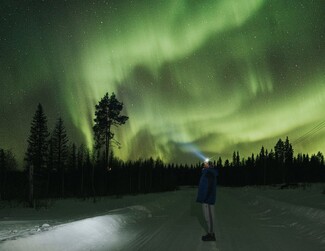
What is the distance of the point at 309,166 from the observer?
141 metres

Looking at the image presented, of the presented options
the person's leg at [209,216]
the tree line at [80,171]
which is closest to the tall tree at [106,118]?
the tree line at [80,171]

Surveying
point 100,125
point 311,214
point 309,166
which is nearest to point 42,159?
point 100,125

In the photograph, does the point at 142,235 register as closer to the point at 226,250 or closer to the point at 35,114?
the point at 226,250

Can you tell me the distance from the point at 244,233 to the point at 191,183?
171 meters

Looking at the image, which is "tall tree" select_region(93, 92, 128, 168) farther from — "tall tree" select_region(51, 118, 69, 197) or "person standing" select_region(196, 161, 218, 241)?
"person standing" select_region(196, 161, 218, 241)

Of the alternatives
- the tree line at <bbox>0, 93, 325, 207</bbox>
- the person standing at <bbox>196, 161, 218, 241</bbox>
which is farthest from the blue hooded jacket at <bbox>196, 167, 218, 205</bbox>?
the tree line at <bbox>0, 93, 325, 207</bbox>

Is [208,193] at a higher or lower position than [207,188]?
lower

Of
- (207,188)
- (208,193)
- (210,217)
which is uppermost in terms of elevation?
(207,188)

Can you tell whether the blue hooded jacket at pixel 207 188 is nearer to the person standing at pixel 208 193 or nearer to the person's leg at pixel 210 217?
the person standing at pixel 208 193

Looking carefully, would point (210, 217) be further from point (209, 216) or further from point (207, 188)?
point (207, 188)

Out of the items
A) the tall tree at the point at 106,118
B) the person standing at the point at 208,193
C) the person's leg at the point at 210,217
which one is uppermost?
the tall tree at the point at 106,118

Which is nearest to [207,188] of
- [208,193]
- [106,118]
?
[208,193]

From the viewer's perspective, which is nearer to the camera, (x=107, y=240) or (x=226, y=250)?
(x=226, y=250)

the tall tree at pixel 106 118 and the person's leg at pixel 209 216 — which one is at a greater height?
the tall tree at pixel 106 118
